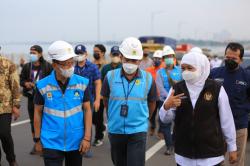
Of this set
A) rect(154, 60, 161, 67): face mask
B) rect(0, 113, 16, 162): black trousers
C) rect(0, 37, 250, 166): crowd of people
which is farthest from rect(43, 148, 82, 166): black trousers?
rect(154, 60, 161, 67): face mask

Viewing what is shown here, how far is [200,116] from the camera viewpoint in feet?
13.3

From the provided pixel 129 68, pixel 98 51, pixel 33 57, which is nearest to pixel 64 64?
pixel 129 68

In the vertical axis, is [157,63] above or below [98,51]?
below

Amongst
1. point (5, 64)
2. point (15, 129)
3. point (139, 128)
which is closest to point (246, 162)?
point (139, 128)

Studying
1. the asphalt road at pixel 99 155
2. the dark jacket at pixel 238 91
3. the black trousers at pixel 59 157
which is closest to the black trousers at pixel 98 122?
the asphalt road at pixel 99 155

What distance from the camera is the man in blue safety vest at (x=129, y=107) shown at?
5070 mm

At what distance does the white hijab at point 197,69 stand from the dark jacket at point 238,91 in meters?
1.20

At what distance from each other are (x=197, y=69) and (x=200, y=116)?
431 mm

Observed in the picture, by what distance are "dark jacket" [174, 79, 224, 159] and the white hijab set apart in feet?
0.13

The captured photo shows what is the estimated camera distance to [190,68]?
162 inches

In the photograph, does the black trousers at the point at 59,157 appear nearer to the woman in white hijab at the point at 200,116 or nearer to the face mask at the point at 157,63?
the woman in white hijab at the point at 200,116

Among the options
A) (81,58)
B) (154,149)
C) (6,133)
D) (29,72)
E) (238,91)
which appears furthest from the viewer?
(154,149)

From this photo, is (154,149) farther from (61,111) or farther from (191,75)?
(191,75)

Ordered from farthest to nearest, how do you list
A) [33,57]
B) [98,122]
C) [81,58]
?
[98,122], [33,57], [81,58]
